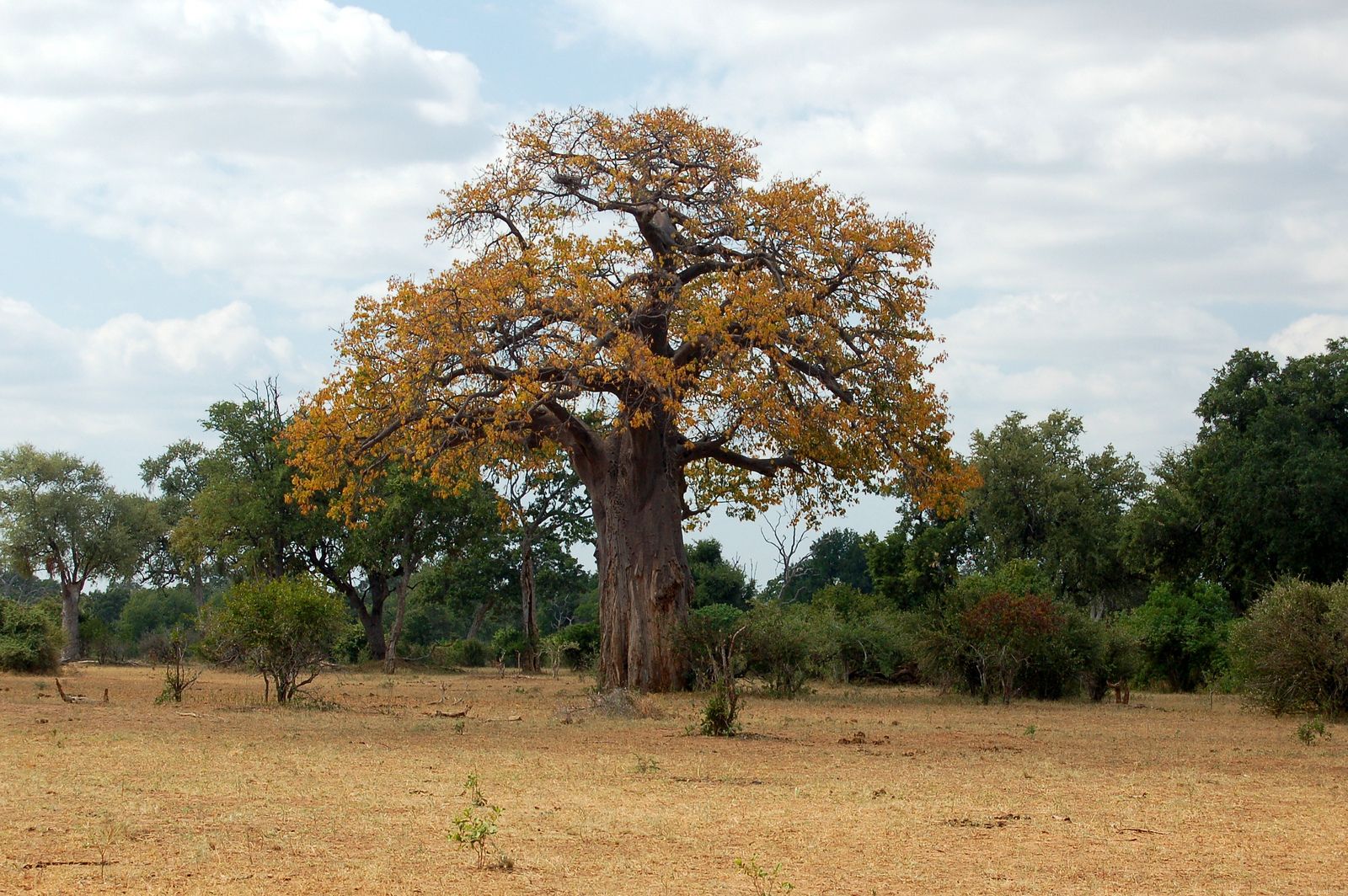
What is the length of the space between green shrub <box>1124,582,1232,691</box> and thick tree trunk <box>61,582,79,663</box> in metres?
34.1

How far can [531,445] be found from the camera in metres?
23.4

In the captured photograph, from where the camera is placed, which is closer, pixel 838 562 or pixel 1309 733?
pixel 1309 733

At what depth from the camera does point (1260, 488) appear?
28.7 meters

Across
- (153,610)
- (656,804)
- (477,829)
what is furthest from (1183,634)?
(153,610)

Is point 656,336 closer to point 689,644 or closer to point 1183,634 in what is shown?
point 689,644

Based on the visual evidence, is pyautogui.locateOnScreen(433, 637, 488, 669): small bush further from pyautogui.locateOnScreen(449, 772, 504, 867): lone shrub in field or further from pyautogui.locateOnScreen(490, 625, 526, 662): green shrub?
pyautogui.locateOnScreen(449, 772, 504, 867): lone shrub in field

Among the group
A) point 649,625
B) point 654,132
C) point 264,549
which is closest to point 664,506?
point 649,625

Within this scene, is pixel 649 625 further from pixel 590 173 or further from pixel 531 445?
pixel 590 173

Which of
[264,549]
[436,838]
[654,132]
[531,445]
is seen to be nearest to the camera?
[436,838]

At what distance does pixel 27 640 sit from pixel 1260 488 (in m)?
26.8

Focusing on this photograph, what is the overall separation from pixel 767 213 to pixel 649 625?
23.9ft

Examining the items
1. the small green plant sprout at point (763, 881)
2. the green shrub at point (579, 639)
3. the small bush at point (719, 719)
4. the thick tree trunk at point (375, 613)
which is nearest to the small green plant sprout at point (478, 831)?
the small green plant sprout at point (763, 881)

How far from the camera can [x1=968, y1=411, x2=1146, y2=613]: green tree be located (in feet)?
143

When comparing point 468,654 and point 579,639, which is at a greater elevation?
point 579,639
